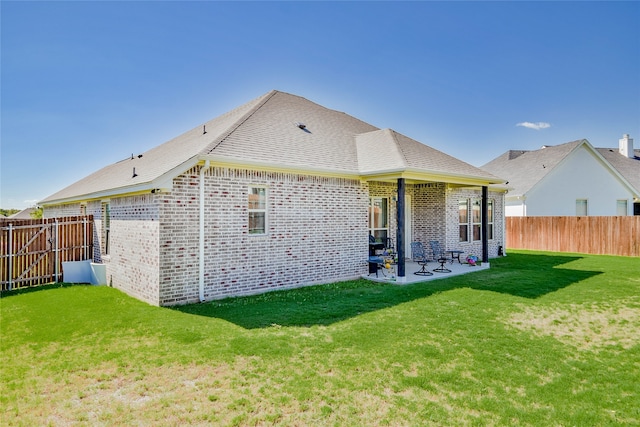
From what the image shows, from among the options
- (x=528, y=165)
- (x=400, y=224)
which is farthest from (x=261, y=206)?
(x=528, y=165)

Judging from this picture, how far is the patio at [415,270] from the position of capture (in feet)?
36.1

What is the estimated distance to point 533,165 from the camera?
2553cm

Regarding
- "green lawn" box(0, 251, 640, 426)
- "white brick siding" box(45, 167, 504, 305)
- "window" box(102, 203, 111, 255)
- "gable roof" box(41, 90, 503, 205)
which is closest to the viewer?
"green lawn" box(0, 251, 640, 426)

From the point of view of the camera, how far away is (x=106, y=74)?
41.4 ft

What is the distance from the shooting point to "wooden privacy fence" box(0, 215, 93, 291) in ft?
35.8

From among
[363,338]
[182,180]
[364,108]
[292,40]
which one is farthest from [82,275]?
[364,108]

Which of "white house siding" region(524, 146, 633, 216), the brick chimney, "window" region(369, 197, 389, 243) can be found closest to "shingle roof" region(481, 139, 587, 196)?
"white house siding" region(524, 146, 633, 216)

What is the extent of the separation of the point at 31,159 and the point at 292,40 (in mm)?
13910

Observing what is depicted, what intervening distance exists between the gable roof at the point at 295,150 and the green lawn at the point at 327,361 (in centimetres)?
348

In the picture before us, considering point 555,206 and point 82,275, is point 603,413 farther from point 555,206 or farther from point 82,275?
point 555,206

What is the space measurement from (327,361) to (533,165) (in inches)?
1030

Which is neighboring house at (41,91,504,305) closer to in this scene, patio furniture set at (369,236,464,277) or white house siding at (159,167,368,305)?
white house siding at (159,167,368,305)

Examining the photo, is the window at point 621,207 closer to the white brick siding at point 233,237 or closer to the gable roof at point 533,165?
the gable roof at point 533,165

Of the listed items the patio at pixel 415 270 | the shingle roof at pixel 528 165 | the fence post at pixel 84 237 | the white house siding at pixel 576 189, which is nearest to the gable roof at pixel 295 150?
the fence post at pixel 84 237
